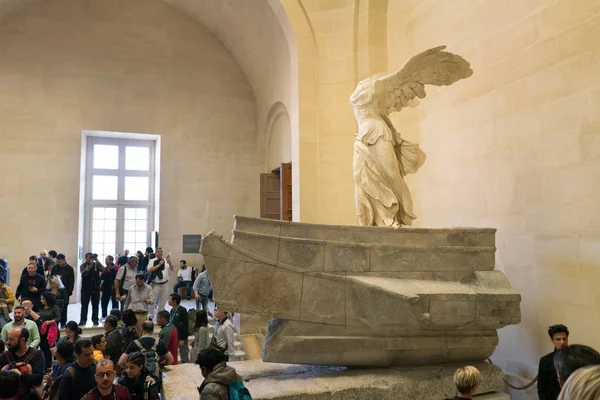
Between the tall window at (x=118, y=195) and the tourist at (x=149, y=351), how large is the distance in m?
8.02

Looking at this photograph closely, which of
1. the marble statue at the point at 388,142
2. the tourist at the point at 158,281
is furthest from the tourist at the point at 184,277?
the marble statue at the point at 388,142

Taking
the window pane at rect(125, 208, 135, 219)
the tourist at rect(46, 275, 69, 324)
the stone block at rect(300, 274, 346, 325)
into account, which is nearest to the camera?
the stone block at rect(300, 274, 346, 325)

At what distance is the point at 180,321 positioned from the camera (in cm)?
595

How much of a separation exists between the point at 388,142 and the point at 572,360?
126 inches

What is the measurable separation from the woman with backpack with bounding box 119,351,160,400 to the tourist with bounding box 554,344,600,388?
2.74 m

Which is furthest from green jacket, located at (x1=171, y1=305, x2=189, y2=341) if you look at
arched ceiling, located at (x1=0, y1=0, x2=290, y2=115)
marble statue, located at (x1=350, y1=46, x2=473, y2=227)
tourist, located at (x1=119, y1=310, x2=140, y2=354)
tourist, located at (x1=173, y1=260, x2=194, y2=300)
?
arched ceiling, located at (x1=0, y1=0, x2=290, y2=115)

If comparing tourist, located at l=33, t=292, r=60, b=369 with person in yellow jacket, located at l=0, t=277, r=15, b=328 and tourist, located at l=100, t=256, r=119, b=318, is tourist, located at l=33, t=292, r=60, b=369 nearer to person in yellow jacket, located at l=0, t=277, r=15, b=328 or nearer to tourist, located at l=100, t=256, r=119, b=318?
person in yellow jacket, located at l=0, t=277, r=15, b=328

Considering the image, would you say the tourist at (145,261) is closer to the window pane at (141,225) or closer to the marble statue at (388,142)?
the window pane at (141,225)

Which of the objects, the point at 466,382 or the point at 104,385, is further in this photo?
the point at 104,385

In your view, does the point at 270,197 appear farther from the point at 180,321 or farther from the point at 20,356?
the point at 20,356

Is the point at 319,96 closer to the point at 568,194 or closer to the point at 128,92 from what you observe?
the point at 568,194

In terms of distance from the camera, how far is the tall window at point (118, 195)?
11719 millimetres

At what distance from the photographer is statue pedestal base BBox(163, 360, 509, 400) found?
3709mm

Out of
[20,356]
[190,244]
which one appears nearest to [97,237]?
[190,244]
